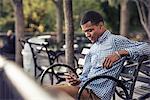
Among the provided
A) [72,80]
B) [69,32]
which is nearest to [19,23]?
[69,32]

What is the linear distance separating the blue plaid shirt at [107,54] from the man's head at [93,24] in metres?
0.09

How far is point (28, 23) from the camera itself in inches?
1034

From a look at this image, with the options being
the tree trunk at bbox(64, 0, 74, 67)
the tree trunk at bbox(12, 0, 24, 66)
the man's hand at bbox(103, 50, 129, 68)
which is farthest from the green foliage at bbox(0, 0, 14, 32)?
→ the man's hand at bbox(103, 50, 129, 68)

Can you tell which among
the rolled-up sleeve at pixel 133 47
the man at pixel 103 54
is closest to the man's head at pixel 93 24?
the man at pixel 103 54

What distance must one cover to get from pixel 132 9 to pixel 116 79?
67.1 feet

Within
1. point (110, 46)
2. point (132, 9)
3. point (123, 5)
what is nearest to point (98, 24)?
point (110, 46)

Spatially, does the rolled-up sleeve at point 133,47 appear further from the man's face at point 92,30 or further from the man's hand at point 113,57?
the man's face at point 92,30

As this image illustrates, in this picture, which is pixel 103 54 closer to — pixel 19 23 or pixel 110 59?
pixel 110 59

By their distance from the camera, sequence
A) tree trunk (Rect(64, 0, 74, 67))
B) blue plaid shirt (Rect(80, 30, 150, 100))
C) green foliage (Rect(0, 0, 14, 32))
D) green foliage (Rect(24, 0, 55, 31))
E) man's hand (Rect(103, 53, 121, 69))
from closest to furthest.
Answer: man's hand (Rect(103, 53, 121, 69))
blue plaid shirt (Rect(80, 30, 150, 100))
tree trunk (Rect(64, 0, 74, 67))
green foliage (Rect(24, 0, 55, 31))
green foliage (Rect(0, 0, 14, 32))

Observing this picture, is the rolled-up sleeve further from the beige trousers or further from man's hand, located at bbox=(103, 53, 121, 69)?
the beige trousers

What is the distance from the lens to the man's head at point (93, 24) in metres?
4.63

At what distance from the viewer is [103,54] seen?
4738 mm

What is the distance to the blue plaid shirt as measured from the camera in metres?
4.60

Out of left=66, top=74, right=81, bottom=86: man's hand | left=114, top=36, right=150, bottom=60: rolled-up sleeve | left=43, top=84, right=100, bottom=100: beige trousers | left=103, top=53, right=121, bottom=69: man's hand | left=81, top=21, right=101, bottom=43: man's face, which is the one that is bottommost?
left=43, top=84, right=100, bottom=100: beige trousers
